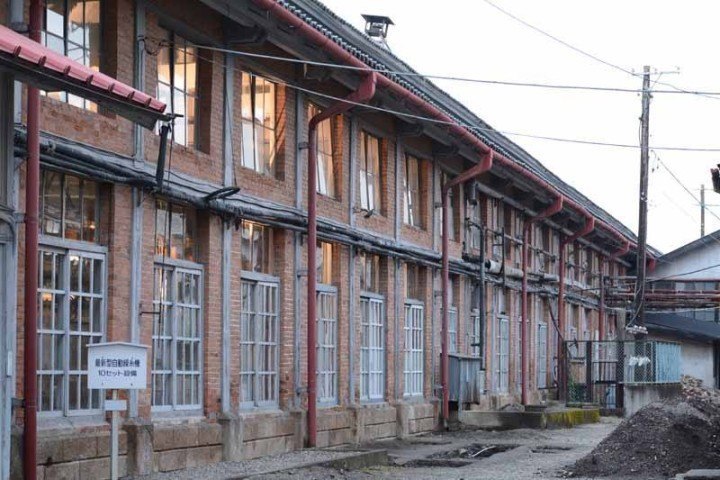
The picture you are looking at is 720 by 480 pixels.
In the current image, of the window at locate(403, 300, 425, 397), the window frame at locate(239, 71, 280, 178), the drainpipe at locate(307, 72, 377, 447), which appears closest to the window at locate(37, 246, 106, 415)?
the window frame at locate(239, 71, 280, 178)

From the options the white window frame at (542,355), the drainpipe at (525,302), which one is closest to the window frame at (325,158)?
the drainpipe at (525,302)

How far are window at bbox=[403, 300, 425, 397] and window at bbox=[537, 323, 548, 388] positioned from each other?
10.5 m

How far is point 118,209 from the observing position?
15.5 m

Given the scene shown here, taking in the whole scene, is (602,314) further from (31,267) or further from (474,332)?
(31,267)

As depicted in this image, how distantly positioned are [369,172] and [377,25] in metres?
8.17

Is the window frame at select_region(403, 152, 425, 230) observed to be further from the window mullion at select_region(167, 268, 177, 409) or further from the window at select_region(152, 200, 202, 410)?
the window mullion at select_region(167, 268, 177, 409)

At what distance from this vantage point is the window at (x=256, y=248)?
63.2 ft

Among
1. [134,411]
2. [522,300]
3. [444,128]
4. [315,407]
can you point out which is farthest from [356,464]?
[522,300]

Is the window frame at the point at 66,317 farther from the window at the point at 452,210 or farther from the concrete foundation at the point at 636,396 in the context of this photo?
the concrete foundation at the point at 636,396

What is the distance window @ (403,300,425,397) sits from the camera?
2614 centimetres

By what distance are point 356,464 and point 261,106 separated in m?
5.33

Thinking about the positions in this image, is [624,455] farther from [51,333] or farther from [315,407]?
[51,333]

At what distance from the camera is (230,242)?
60.3 feet

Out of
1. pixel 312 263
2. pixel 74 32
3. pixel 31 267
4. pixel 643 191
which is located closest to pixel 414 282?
pixel 312 263
